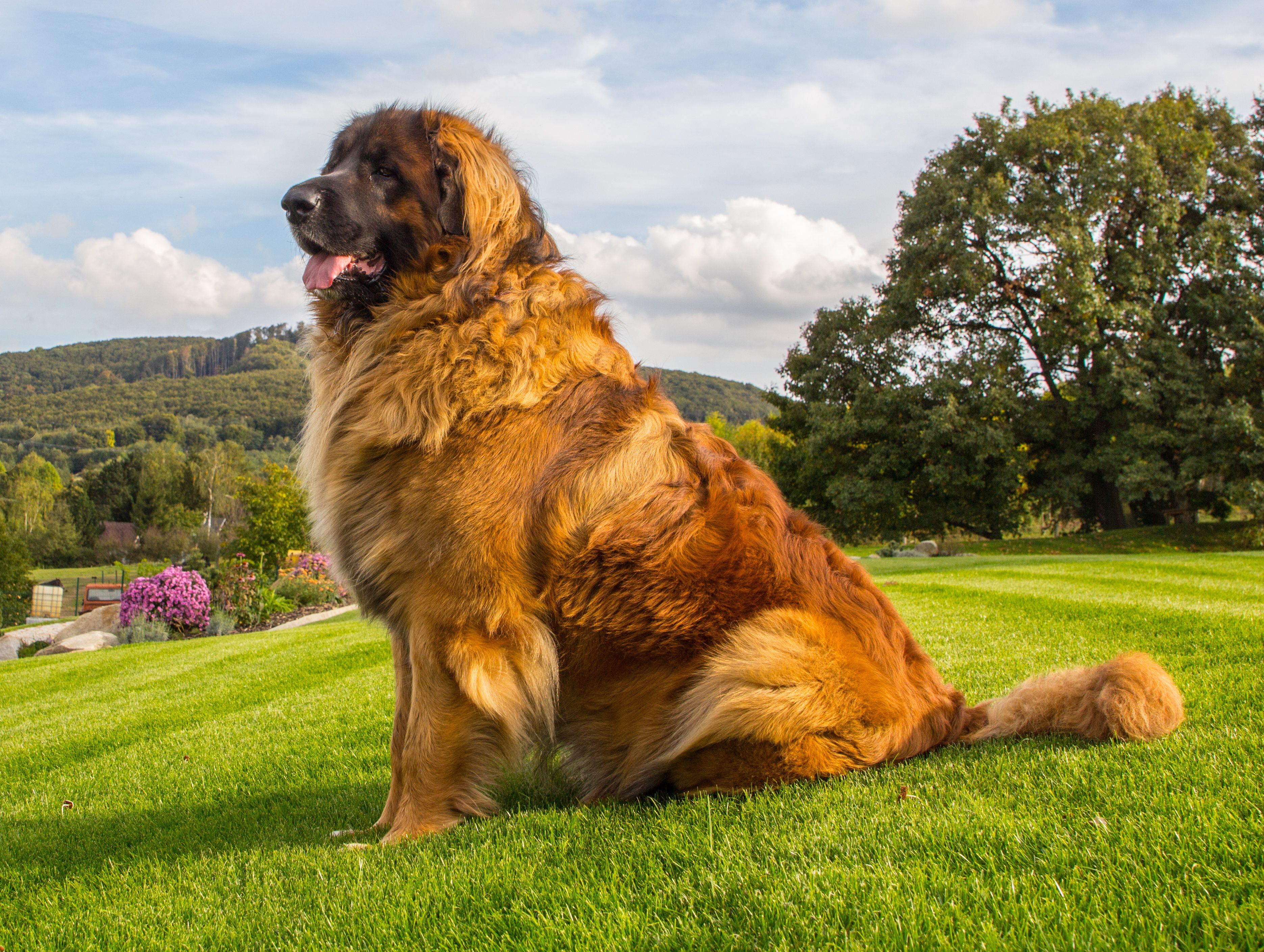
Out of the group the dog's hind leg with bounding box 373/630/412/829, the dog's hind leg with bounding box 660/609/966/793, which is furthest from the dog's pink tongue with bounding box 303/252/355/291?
the dog's hind leg with bounding box 660/609/966/793

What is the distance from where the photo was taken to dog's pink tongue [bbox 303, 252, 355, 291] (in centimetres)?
315

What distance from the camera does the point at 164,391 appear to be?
142m

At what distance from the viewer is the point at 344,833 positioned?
3.02 meters

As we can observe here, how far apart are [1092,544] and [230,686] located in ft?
79.3

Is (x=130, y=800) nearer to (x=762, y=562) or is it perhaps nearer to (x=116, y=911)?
(x=116, y=911)

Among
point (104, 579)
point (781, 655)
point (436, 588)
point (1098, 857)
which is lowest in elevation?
point (104, 579)

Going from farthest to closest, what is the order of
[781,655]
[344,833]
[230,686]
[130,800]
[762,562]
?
[230,686] → [130,800] → [344,833] → [762,562] → [781,655]

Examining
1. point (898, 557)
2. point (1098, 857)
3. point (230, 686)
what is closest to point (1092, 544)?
point (898, 557)

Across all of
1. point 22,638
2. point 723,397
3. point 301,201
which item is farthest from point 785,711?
point 723,397

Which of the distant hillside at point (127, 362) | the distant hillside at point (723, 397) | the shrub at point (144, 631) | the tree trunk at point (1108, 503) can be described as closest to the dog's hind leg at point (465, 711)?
→ the shrub at point (144, 631)

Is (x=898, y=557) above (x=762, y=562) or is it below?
below

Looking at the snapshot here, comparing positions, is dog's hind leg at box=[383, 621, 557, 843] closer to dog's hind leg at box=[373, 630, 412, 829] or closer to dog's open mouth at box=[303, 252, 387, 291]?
dog's hind leg at box=[373, 630, 412, 829]

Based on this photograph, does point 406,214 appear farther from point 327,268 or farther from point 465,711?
point 465,711

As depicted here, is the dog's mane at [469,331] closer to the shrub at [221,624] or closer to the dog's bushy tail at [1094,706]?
the dog's bushy tail at [1094,706]
